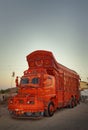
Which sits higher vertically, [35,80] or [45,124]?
[35,80]

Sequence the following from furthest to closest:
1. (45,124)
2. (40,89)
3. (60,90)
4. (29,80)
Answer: (60,90) → (29,80) → (40,89) → (45,124)

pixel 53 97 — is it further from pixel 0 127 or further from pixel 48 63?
pixel 0 127

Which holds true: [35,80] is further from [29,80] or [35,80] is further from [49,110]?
[49,110]

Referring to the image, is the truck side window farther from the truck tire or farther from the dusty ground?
the dusty ground

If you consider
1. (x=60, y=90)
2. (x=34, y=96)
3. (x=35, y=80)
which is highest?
(x=35, y=80)

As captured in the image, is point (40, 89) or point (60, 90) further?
point (60, 90)

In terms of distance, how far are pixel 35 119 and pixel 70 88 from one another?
799 cm

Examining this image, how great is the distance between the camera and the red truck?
45.9 ft

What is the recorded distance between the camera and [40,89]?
14.9 m

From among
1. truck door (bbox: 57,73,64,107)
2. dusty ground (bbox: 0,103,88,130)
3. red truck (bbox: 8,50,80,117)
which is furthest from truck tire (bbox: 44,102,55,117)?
truck door (bbox: 57,73,64,107)

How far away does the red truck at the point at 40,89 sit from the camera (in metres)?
14.0

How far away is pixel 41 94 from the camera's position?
14.7m

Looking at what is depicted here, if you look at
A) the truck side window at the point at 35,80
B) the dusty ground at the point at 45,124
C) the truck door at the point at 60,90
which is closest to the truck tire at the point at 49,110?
the dusty ground at the point at 45,124

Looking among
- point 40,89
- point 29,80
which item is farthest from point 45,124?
point 29,80
